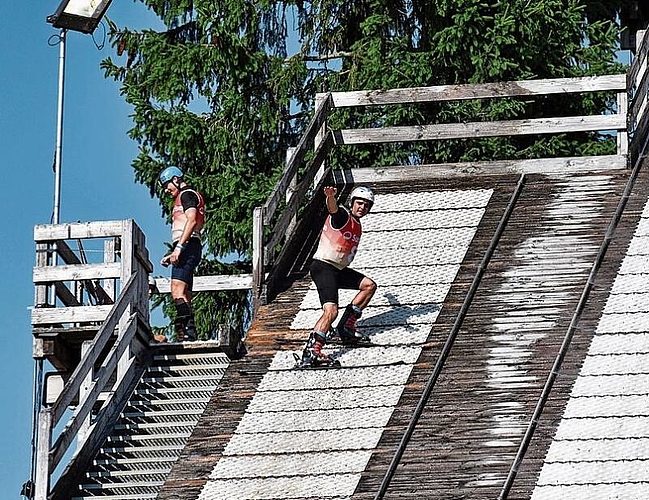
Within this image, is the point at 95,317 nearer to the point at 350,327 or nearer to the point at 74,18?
the point at 350,327

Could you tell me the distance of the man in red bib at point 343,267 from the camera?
56.0 feet

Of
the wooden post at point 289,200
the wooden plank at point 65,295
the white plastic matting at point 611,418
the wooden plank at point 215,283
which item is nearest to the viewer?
the white plastic matting at point 611,418

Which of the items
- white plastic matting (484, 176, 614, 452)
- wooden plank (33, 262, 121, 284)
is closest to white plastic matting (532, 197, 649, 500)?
white plastic matting (484, 176, 614, 452)

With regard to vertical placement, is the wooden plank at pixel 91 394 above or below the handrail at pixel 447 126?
below

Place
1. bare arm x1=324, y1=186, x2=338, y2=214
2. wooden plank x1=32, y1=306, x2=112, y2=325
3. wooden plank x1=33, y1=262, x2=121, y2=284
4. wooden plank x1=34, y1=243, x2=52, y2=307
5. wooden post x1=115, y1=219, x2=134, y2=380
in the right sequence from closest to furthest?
1. bare arm x1=324, y1=186, x2=338, y2=214
2. wooden post x1=115, y1=219, x2=134, y2=380
3. wooden plank x1=33, y1=262, x2=121, y2=284
4. wooden plank x1=32, y1=306, x2=112, y2=325
5. wooden plank x1=34, y1=243, x2=52, y2=307

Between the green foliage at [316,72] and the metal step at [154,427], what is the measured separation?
804cm

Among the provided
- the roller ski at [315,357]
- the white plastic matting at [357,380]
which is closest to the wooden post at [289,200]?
the white plastic matting at [357,380]

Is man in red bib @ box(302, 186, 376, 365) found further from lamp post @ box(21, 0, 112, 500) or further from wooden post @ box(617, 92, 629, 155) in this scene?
wooden post @ box(617, 92, 629, 155)

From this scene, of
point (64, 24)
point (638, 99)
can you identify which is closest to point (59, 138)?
point (64, 24)

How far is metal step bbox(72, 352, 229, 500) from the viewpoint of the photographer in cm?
1609

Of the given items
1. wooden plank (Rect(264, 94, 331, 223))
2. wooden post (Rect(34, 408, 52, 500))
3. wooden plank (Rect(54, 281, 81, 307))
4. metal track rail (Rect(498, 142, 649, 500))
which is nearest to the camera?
metal track rail (Rect(498, 142, 649, 500))

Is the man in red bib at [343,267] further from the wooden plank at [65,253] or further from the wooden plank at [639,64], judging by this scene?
the wooden plank at [639,64]

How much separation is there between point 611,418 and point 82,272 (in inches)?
199

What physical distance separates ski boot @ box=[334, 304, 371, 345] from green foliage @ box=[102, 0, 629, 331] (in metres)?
8.45
